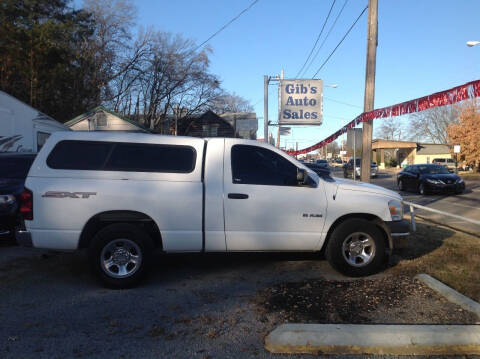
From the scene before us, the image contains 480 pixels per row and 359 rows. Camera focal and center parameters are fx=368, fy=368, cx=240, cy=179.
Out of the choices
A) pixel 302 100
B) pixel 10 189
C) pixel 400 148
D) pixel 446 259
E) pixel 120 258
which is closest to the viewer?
pixel 120 258

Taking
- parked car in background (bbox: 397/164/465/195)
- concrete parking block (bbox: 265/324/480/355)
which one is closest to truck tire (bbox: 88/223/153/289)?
concrete parking block (bbox: 265/324/480/355)

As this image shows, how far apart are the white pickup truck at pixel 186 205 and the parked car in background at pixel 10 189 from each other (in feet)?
7.55

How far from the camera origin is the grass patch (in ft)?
15.6

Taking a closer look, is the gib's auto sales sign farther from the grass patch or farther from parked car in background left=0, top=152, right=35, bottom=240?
parked car in background left=0, top=152, right=35, bottom=240

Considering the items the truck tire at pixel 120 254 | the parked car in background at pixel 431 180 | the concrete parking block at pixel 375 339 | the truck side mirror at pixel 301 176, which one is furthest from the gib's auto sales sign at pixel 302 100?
the concrete parking block at pixel 375 339

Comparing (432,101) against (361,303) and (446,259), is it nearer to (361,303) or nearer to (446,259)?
(446,259)

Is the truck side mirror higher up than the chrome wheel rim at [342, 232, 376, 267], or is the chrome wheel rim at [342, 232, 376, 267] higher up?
the truck side mirror

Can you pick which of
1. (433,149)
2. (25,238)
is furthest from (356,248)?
(433,149)

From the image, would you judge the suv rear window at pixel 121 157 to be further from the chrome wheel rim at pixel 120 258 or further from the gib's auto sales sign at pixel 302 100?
the gib's auto sales sign at pixel 302 100

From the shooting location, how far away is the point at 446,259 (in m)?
5.79

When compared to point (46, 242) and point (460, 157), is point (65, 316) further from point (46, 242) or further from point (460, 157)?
point (460, 157)

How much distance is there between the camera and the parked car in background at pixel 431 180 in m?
17.2

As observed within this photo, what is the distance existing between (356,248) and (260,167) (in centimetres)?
175

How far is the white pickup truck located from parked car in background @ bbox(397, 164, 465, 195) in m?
13.9
